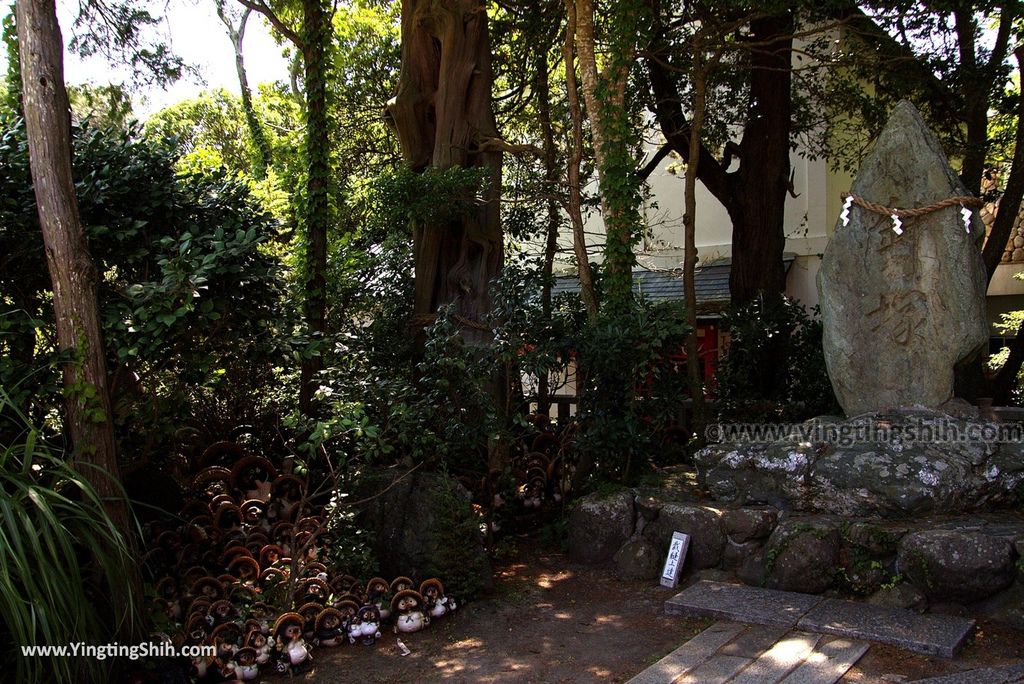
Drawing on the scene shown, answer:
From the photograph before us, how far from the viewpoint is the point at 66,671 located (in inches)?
142

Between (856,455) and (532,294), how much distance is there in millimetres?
2524

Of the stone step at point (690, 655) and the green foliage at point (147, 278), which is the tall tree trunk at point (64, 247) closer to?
the green foliage at point (147, 278)

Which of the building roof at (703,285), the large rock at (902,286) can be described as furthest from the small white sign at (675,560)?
the building roof at (703,285)

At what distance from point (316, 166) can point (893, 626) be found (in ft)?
19.0

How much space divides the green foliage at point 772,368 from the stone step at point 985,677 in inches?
154

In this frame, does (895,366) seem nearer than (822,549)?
No

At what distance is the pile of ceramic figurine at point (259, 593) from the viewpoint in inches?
174

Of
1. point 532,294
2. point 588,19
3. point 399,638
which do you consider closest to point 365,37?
point 588,19

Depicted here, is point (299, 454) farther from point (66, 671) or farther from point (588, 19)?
point (588, 19)

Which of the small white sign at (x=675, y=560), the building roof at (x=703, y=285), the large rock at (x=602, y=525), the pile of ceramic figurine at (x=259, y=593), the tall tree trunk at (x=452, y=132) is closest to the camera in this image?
the pile of ceramic figurine at (x=259, y=593)

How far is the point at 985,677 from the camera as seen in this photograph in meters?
3.75

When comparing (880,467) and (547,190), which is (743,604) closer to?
(880,467)

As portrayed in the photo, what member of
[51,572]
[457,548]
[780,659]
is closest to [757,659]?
[780,659]

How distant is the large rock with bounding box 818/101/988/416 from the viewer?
18.7 ft
